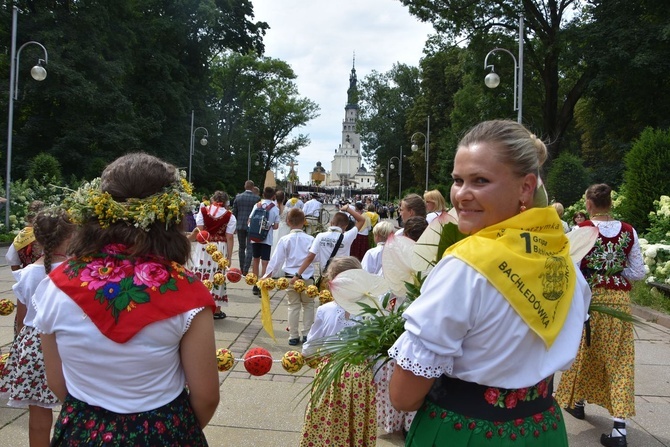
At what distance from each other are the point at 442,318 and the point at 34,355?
285cm

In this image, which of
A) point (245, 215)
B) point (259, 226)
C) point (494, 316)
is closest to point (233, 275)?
point (494, 316)

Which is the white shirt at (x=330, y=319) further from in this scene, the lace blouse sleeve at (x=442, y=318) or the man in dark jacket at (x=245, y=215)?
the man in dark jacket at (x=245, y=215)

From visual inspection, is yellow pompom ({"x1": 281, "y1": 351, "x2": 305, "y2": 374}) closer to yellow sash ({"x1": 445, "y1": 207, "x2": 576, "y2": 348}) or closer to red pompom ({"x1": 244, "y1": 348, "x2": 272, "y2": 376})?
red pompom ({"x1": 244, "y1": 348, "x2": 272, "y2": 376})

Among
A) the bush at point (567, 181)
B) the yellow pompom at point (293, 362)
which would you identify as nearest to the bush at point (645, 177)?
the bush at point (567, 181)

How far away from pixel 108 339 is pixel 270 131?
2408 inches

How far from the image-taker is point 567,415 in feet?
16.1

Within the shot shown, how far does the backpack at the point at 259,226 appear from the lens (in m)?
10.3

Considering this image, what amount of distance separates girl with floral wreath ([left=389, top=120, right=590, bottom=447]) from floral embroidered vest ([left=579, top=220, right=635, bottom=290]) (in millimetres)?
3001

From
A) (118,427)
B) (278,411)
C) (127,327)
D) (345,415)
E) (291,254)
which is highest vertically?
(127,327)

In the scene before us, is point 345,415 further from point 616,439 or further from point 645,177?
point 645,177

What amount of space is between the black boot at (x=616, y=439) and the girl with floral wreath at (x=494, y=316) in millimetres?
2884

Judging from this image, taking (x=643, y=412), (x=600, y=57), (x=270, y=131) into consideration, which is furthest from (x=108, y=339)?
(x=270, y=131)

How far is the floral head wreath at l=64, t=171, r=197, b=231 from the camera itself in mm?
1865

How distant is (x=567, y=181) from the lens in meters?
20.1
